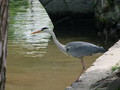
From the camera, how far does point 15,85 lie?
33.0 ft

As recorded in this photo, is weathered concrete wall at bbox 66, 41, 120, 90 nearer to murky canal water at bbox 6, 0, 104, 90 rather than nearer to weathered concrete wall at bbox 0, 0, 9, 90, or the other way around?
murky canal water at bbox 6, 0, 104, 90

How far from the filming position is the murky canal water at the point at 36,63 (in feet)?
33.7

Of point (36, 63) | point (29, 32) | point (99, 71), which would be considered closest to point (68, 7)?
point (29, 32)

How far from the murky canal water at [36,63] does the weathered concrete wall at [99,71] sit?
1439 millimetres

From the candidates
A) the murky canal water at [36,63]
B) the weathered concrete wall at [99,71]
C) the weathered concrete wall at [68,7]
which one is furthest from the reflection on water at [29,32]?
the weathered concrete wall at [99,71]

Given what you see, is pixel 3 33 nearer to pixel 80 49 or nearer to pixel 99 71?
pixel 80 49

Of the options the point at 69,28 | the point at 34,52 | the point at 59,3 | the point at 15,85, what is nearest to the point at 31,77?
the point at 15,85

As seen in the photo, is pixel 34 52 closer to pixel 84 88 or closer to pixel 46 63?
pixel 46 63

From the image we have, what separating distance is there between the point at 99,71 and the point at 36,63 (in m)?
4.88

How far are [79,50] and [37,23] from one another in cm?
1092

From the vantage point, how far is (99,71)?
788 cm

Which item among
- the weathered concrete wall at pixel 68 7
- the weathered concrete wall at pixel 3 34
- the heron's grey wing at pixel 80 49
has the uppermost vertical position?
the weathered concrete wall at pixel 3 34

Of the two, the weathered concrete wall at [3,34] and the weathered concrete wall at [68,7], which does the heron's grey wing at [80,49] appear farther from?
the weathered concrete wall at [68,7]

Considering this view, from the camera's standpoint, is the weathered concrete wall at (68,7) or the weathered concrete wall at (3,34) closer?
the weathered concrete wall at (3,34)
